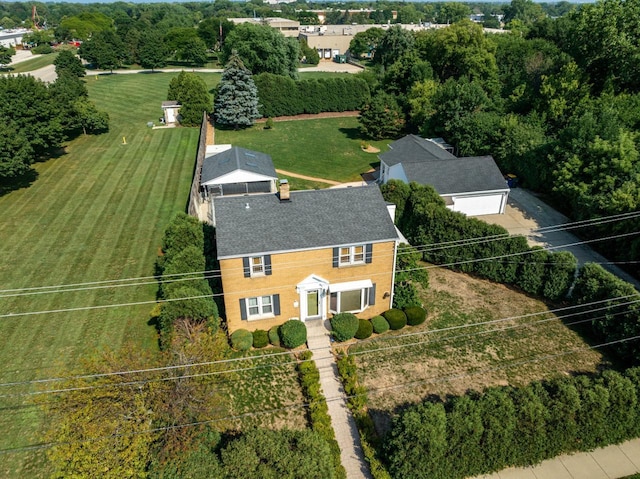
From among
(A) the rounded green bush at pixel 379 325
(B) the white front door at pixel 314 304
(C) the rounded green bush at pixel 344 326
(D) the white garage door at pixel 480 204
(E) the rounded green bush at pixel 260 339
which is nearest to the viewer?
(E) the rounded green bush at pixel 260 339

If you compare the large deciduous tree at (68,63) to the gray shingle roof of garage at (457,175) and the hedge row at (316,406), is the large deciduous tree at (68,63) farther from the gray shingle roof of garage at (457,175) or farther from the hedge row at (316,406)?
the hedge row at (316,406)

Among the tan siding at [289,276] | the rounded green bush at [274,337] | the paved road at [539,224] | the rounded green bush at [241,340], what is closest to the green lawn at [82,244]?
the rounded green bush at [241,340]

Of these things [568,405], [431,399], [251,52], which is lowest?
[431,399]

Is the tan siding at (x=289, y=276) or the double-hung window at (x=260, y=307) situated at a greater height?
the tan siding at (x=289, y=276)

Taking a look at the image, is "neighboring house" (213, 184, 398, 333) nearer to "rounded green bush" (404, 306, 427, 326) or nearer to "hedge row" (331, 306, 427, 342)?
A: "hedge row" (331, 306, 427, 342)

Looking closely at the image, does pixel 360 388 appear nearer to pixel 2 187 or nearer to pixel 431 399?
pixel 431 399

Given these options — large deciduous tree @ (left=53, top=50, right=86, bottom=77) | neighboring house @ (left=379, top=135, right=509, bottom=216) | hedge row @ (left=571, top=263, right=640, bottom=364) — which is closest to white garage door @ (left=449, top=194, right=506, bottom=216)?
neighboring house @ (left=379, top=135, right=509, bottom=216)

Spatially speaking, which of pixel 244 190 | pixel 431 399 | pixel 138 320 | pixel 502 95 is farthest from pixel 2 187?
pixel 502 95
